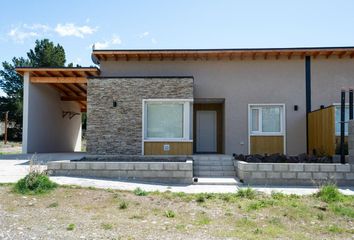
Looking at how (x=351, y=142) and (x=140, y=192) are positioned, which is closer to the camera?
(x=140, y=192)

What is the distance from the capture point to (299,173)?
34.3ft

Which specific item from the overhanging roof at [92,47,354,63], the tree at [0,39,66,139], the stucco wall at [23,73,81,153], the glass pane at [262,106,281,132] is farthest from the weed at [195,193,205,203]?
the tree at [0,39,66,139]

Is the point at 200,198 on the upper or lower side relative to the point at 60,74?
lower

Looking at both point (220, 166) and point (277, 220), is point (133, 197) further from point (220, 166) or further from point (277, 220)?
point (220, 166)

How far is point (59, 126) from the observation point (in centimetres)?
2214

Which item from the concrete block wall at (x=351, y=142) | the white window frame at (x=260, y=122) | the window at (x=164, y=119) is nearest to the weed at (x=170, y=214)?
the concrete block wall at (x=351, y=142)

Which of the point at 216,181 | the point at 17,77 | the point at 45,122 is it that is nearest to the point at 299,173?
the point at 216,181

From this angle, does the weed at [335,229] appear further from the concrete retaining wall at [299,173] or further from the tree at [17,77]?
the tree at [17,77]

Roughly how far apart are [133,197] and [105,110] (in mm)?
7627

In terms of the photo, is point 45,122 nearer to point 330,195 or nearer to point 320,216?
point 330,195

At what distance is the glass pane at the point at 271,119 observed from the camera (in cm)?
1617

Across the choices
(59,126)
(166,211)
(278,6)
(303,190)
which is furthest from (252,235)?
(59,126)

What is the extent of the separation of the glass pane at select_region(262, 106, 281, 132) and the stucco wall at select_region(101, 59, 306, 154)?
1.26ft

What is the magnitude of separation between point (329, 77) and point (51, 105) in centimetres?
1547
